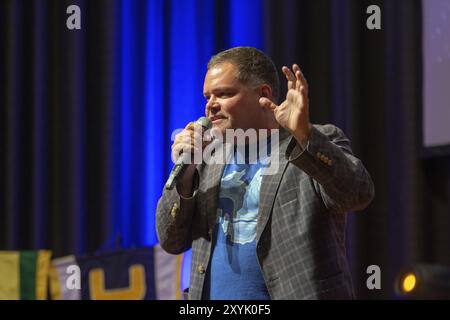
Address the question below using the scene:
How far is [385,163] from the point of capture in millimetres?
3291

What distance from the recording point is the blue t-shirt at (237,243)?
1.51 metres

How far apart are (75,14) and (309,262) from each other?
8.06ft

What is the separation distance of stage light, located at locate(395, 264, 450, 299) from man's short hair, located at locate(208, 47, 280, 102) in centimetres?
70

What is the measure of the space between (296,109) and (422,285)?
0.89m

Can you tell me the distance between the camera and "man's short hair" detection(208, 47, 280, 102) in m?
1.68

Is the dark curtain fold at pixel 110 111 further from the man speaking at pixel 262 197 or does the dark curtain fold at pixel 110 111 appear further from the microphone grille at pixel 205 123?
the microphone grille at pixel 205 123

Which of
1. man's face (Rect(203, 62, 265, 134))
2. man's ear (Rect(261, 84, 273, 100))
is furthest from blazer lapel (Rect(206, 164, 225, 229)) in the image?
man's ear (Rect(261, 84, 273, 100))

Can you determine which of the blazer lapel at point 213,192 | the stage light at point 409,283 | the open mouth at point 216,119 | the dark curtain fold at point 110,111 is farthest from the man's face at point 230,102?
the dark curtain fold at point 110,111

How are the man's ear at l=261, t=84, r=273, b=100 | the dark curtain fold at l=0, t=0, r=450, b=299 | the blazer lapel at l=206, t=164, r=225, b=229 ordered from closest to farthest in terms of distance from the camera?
the blazer lapel at l=206, t=164, r=225, b=229
the man's ear at l=261, t=84, r=273, b=100
the dark curtain fold at l=0, t=0, r=450, b=299

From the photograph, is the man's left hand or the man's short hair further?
the man's short hair

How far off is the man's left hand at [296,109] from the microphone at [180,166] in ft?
0.89

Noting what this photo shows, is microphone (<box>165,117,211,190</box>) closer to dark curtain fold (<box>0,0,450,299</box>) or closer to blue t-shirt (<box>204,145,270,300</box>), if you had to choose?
blue t-shirt (<box>204,145,270,300</box>)
